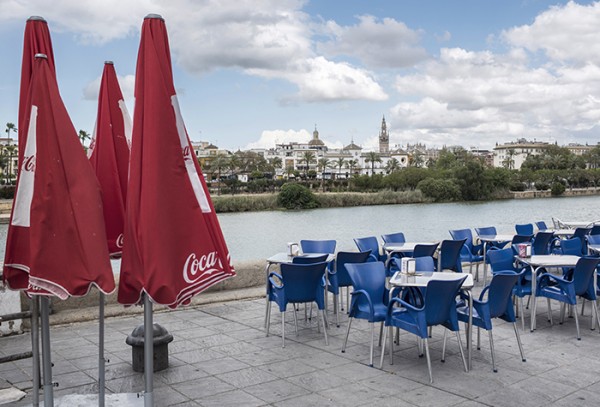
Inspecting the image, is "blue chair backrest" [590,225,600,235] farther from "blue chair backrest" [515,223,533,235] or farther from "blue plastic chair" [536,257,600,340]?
"blue plastic chair" [536,257,600,340]

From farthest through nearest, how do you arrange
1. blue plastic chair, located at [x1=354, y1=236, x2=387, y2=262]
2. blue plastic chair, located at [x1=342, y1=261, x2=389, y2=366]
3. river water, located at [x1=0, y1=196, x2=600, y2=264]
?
river water, located at [x1=0, y1=196, x2=600, y2=264] → blue plastic chair, located at [x1=354, y1=236, x2=387, y2=262] → blue plastic chair, located at [x1=342, y1=261, x2=389, y2=366]

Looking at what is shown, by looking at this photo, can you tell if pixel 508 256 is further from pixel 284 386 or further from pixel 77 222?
pixel 77 222

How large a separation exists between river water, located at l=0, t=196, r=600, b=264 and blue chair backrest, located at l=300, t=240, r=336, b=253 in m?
16.6

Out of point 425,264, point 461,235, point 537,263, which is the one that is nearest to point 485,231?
point 461,235

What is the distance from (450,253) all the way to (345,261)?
224cm

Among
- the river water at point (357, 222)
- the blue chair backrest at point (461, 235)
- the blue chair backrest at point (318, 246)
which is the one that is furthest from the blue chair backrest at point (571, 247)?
the river water at point (357, 222)

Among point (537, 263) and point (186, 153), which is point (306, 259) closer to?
point (537, 263)

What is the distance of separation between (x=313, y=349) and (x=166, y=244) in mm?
3057

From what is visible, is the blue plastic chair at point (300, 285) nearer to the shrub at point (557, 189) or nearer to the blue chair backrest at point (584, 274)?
the blue chair backrest at point (584, 274)

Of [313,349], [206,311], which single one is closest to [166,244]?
[313,349]

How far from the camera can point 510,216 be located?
38.0 metres

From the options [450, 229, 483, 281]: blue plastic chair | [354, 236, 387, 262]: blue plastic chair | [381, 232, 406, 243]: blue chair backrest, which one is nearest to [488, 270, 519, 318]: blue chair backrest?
[354, 236, 387, 262]: blue plastic chair

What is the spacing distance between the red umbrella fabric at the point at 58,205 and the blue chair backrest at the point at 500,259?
4574mm

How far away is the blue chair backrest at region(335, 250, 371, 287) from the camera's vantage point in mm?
6668
